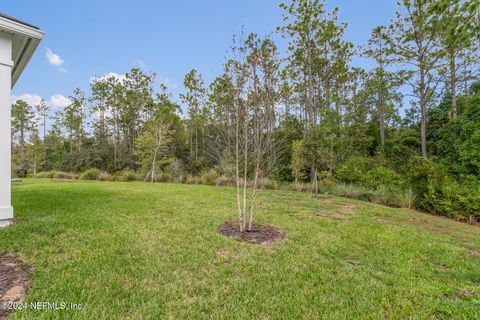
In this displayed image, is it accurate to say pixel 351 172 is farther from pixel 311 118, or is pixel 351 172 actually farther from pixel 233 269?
pixel 233 269

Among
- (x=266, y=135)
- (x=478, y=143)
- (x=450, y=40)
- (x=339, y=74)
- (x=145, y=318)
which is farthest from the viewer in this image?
(x=339, y=74)

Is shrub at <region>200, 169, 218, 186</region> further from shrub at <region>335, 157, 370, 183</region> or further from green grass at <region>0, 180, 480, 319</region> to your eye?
green grass at <region>0, 180, 480, 319</region>

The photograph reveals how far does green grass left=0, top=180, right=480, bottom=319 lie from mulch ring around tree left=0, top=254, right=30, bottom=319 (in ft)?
0.32

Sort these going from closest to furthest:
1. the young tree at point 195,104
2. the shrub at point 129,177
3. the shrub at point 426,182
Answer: the shrub at point 426,182 → the shrub at point 129,177 → the young tree at point 195,104

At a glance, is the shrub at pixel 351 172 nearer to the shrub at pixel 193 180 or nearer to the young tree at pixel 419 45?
the young tree at pixel 419 45

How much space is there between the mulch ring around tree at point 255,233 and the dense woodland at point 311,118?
12.0 inches

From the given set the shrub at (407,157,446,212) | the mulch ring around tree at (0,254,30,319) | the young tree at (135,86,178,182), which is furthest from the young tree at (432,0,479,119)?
the young tree at (135,86,178,182)

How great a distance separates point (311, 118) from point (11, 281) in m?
14.7

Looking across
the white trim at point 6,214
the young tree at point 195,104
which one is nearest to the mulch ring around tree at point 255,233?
the white trim at point 6,214

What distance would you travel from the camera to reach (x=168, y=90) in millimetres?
23891

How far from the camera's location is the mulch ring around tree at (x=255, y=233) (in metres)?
3.97

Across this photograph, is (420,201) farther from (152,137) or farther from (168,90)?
(168,90)

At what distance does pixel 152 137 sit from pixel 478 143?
62.7 feet

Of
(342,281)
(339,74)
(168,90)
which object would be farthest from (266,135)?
(168,90)
